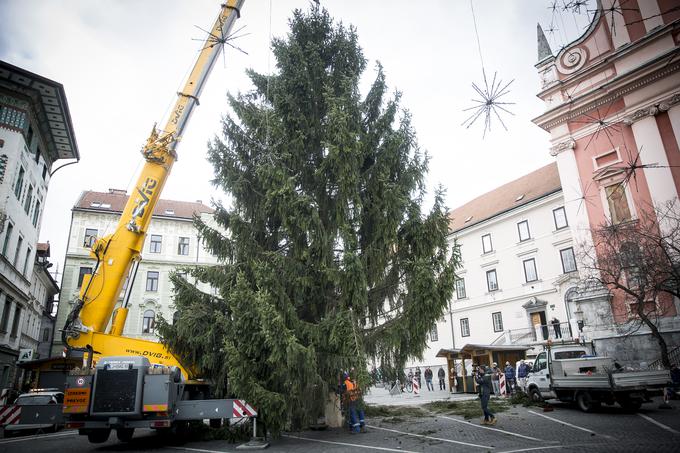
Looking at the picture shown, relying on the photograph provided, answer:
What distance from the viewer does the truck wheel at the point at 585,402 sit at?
13.8 meters

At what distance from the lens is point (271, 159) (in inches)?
448

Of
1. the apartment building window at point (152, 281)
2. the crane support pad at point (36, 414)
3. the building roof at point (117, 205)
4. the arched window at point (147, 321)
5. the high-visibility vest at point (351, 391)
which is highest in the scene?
the building roof at point (117, 205)

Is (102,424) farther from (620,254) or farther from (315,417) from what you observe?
(620,254)

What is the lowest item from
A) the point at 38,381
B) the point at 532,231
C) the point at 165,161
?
the point at 38,381

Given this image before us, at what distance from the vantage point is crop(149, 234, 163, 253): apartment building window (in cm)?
3988

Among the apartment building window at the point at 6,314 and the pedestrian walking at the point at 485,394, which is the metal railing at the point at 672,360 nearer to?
the pedestrian walking at the point at 485,394

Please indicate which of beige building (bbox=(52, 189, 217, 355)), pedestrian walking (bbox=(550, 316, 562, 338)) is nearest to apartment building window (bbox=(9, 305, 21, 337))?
beige building (bbox=(52, 189, 217, 355))

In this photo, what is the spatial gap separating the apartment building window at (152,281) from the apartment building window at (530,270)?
1238 inches

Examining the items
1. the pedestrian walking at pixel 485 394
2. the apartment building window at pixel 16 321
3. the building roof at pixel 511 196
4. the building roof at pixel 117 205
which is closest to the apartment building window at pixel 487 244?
the building roof at pixel 511 196

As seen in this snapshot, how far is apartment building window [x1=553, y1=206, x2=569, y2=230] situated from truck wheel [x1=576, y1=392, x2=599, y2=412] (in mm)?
20064

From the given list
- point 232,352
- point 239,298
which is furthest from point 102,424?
point 239,298

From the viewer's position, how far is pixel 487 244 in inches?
1499

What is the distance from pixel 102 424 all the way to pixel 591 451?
10074mm

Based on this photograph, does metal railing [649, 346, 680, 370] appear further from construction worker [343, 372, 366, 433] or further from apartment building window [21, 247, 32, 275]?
apartment building window [21, 247, 32, 275]
